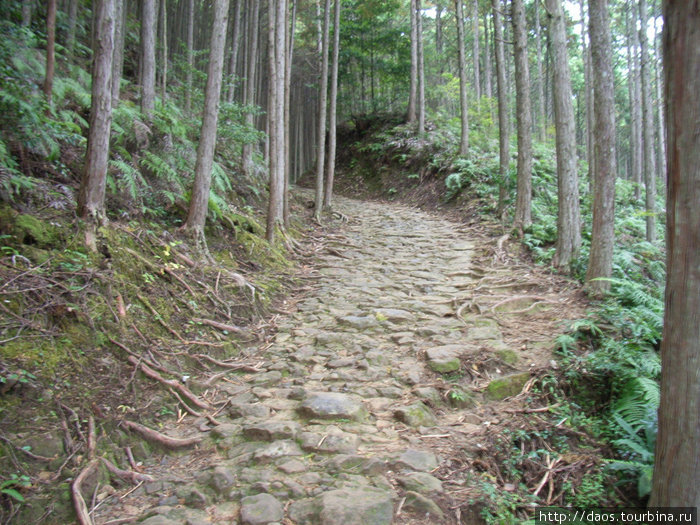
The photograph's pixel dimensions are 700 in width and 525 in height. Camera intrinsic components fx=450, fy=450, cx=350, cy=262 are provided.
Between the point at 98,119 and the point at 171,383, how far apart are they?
296 centimetres

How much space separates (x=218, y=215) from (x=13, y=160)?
3.10 meters

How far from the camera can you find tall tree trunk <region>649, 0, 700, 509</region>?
2.34m

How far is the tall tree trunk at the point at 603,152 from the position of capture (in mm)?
6000

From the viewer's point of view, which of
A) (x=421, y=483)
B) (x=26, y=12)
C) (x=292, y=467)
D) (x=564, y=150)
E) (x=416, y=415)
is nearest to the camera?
(x=421, y=483)

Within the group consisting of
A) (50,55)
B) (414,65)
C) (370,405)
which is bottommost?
(370,405)

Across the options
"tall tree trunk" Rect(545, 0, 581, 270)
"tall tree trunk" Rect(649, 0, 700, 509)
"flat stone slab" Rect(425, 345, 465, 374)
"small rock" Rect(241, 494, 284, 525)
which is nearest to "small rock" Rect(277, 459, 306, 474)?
"small rock" Rect(241, 494, 284, 525)

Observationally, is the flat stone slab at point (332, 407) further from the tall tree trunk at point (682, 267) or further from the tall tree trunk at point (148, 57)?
the tall tree trunk at point (148, 57)

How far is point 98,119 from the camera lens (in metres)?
4.89

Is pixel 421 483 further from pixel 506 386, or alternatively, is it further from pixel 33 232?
pixel 33 232

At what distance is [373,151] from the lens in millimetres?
22000

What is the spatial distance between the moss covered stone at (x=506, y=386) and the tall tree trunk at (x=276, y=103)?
569 cm

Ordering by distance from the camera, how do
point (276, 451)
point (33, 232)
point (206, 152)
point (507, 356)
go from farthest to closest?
point (206, 152), point (507, 356), point (33, 232), point (276, 451)

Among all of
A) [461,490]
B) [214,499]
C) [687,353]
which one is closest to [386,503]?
[461,490]

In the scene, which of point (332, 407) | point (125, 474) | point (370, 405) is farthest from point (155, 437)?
point (370, 405)
